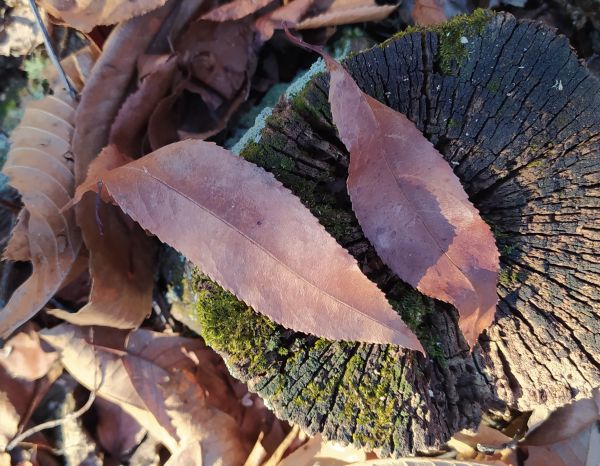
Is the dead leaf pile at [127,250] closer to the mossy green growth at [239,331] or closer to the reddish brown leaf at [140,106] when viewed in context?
the reddish brown leaf at [140,106]

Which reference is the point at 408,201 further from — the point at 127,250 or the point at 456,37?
the point at 127,250

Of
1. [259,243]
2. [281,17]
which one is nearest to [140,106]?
[281,17]

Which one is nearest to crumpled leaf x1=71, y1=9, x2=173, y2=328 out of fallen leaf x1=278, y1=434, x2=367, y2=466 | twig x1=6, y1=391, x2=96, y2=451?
twig x1=6, y1=391, x2=96, y2=451

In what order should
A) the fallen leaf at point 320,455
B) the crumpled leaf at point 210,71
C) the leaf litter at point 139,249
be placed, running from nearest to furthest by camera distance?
the fallen leaf at point 320,455
the leaf litter at point 139,249
the crumpled leaf at point 210,71

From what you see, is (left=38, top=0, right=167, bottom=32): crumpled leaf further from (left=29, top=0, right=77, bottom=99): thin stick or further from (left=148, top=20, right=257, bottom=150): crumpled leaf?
(left=148, top=20, right=257, bottom=150): crumpled leaf

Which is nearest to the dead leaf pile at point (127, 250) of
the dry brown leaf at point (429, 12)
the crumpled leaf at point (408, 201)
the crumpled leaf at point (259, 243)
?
the dry brown leaf at point (429, 12)
